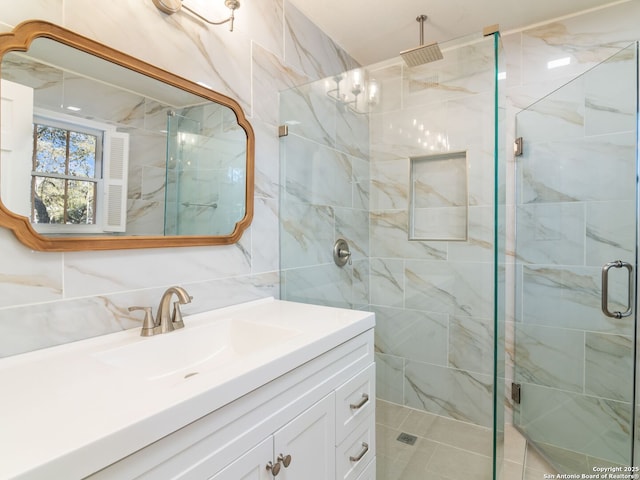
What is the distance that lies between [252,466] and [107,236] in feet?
2.62

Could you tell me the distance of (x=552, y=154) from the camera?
1921mm

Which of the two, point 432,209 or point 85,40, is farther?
point 432,209

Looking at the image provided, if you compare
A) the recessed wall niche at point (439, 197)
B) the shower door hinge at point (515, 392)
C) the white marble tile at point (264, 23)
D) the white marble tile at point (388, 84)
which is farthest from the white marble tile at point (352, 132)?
the shower door hinge at point (515, 392)

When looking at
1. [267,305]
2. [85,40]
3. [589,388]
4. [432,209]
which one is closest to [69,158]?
[85,40]

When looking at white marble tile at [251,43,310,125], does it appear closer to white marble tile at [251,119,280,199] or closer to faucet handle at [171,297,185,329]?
white marble tile at [251,119,280,199]

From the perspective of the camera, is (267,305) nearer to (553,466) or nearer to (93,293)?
(93,293)

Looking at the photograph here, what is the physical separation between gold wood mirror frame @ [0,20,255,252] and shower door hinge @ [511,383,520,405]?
191 centimetres

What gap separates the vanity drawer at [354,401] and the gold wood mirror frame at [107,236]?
763mm

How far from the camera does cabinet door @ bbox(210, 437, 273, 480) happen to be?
722mm

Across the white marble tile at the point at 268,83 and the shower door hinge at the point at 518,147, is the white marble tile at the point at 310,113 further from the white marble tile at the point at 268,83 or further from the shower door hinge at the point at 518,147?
the shower door hinge at the point at 518,147

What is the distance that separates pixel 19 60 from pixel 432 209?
162 cm

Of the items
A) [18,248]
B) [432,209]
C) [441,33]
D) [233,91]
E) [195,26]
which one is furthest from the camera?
→ [441,33]

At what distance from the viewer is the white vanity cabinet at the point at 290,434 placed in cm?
63

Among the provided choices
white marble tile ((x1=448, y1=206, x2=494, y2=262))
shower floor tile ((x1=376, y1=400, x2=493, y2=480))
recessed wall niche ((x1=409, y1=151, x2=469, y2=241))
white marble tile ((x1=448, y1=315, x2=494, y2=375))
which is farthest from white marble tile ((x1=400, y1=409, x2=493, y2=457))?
recessed wall niche ((x1=409, y1=151, x2=469, y2=241))
